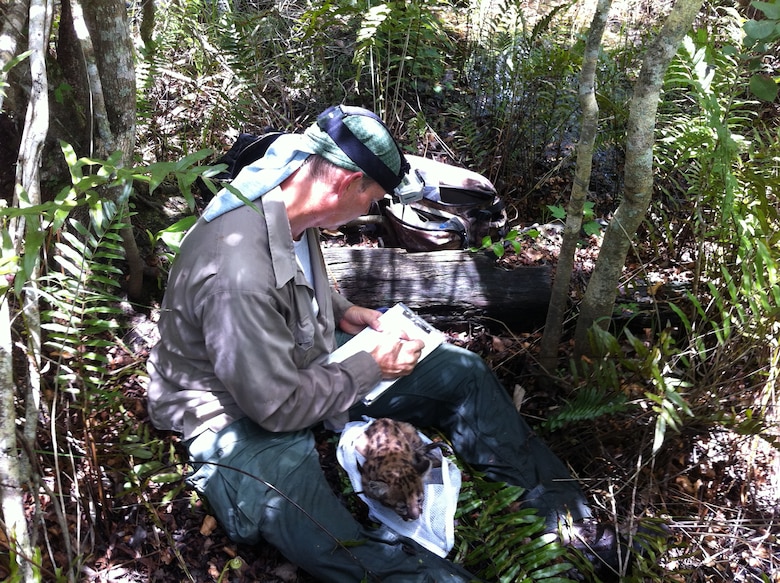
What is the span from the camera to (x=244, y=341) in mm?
2684

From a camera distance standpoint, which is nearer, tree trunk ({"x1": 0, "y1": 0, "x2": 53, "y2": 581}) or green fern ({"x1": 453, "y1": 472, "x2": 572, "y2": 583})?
tree trunk ({"x1": 0, "y1": 0, "x2": 53, "y2": 581})

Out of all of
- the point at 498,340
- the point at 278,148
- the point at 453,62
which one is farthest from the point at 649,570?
the point at 453,62

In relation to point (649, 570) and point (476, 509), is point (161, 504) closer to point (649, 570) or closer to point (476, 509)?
point (476, 509)

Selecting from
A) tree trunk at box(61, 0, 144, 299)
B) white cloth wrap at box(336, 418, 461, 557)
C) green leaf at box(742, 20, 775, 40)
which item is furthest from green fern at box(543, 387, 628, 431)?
tree trunk at box(61, 0, 144, 299)

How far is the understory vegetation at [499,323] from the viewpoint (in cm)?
283

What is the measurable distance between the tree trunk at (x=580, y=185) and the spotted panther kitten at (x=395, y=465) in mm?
1098

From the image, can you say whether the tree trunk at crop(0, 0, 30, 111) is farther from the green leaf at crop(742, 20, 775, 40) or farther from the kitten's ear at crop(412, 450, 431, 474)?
the green leaf at crop(742, 20, 775, 40)

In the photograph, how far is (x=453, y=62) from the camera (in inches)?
273

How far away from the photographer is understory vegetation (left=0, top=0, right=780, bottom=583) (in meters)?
2.83

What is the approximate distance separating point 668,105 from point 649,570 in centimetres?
388

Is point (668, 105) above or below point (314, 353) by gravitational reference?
above

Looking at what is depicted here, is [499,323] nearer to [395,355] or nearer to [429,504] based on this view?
[395,355]

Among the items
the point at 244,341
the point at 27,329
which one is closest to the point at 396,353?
the point at 244,341

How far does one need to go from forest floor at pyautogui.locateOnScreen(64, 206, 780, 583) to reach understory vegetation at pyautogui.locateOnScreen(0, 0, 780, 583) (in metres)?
0.01
